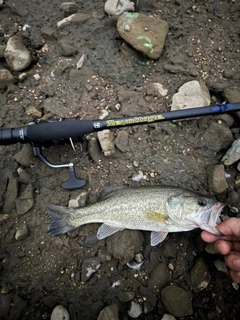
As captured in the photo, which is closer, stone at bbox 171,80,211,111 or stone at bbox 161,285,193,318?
stone at bbox 161,285,193,318

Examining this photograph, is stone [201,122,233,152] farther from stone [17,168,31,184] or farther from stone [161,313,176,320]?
stone [17,168,31,184]

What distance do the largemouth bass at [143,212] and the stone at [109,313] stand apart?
2.45 ft

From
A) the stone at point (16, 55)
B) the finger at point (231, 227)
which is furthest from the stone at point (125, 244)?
the stone at point (16, 55)

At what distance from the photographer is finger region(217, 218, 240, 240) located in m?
2.57

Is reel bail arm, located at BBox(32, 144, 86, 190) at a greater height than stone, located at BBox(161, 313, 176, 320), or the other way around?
reel bail arm, located at BBox(32, 144, 86, 190)

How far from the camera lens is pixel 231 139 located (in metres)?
3.40

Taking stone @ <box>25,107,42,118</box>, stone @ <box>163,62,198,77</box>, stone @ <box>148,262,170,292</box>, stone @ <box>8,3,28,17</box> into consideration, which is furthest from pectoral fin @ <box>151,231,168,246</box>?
stone @ <box>8,3,28,17</box>

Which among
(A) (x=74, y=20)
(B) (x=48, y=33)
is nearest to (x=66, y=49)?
(B) (x=48, y=33)

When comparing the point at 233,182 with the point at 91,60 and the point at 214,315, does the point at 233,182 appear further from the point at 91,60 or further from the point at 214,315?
the point at 91,60

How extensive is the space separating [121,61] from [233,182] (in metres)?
2.38

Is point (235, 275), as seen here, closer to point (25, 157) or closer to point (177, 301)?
point (177, 301)

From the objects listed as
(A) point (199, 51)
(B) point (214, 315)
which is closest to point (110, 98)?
(A) point (199, 51)

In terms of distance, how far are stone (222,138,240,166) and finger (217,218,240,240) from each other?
914 millimetres

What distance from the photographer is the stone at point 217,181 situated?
124 inches
